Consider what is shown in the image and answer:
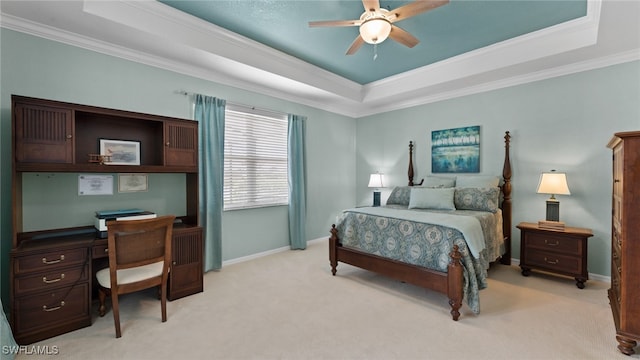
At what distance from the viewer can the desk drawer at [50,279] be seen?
211 cm

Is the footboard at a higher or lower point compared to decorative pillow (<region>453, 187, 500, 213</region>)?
lower

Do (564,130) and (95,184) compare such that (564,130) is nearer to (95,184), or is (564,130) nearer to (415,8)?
(415,8)

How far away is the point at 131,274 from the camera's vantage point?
2.39 m

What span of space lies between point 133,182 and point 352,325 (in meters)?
2.85

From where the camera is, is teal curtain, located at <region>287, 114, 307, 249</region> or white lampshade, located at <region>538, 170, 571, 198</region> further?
teal curtain, located at <region>287, 114, 307, 249</region>

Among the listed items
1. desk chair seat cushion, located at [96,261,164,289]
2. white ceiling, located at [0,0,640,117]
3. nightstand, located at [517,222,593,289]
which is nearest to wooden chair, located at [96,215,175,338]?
desk chair seat cushion, located at [96,261,164,289]

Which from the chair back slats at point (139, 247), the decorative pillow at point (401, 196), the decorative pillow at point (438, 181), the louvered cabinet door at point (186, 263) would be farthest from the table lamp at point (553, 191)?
the chair back slats at point (139, 247)

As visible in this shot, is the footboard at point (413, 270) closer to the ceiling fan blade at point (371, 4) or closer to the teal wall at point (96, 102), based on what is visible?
the teal wall at point (96, 102)

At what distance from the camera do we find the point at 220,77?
3.87 meters

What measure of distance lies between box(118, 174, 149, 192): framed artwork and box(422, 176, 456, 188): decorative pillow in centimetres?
409

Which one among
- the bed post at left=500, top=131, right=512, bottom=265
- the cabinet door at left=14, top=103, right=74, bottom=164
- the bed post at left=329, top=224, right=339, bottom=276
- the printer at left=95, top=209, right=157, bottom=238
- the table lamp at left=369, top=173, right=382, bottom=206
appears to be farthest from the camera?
the table lamp at left=369, top=173, right=382, bottom=206

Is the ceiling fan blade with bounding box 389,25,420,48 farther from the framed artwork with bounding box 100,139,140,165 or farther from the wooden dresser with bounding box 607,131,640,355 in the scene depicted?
the framed artwork with bounding box 100,139,140,165

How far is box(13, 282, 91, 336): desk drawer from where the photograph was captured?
2117mm

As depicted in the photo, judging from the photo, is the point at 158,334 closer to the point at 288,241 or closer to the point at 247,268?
the point at 247,268
